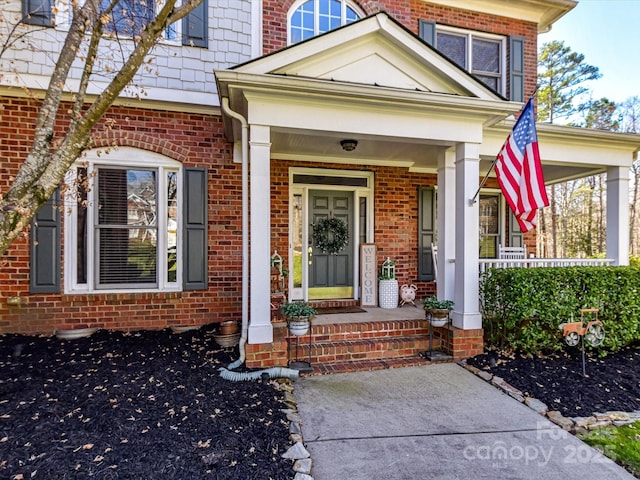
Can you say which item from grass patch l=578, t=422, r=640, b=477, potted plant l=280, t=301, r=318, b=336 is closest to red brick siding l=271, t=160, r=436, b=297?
potted plant l=280, t=301, r=318, b=336

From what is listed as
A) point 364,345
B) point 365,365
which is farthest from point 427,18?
point 365,365

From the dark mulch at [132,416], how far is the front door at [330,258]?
237 centimetres

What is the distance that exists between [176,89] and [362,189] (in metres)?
3.29

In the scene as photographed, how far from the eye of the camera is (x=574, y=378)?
373cm

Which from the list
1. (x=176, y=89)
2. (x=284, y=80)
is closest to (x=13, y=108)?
(x=176, y=89)

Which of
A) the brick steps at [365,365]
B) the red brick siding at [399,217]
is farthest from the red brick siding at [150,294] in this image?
the red brick siding at [399,217]

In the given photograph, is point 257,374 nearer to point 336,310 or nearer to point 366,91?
point 336,310

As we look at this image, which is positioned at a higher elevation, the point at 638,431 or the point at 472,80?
the point at 472,80

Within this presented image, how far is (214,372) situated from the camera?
12.0ft

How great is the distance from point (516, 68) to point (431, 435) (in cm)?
681

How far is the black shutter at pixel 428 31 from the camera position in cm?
624

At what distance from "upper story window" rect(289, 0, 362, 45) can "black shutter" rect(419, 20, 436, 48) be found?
3.74 ft

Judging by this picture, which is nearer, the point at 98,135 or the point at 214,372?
the point at 214,372

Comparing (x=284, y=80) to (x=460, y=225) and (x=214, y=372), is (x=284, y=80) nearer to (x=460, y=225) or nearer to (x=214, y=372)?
(x=460, y=225)
